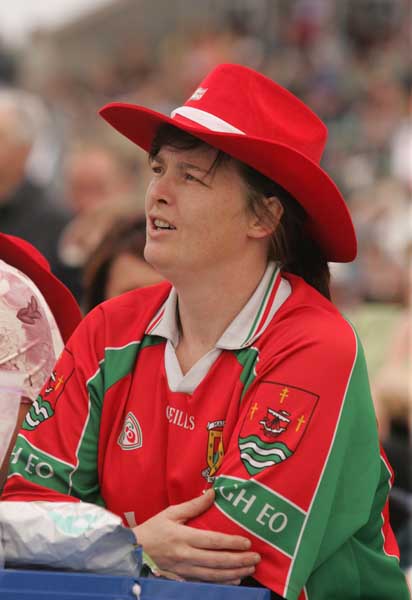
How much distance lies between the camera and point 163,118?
2.70 metres

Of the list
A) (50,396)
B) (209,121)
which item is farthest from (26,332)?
(209,121)

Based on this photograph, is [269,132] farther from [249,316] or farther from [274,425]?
[274,425]

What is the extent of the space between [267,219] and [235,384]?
1.27 feet

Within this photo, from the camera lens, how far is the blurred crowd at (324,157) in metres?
5.79

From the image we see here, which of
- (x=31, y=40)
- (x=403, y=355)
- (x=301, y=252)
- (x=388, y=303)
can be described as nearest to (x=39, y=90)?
(x=31, y=40)

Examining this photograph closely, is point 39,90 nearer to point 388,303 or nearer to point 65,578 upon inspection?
point 388,303

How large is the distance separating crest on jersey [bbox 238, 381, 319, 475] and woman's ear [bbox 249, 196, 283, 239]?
15.1 inches

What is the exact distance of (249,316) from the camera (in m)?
2.72

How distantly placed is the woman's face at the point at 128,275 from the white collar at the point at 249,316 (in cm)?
158

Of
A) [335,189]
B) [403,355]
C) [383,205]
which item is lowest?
[383,205]

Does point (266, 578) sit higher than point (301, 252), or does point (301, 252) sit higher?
point (301, 252)

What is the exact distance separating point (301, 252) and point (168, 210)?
355 millimetres

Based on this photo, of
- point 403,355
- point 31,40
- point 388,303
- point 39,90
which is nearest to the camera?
point 403,355

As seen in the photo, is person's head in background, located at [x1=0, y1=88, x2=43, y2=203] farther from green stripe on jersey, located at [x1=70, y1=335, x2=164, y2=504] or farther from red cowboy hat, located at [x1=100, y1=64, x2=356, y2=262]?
green stripe on jersey, located at [x1=70, y1=335, x2=164, y2=504]
